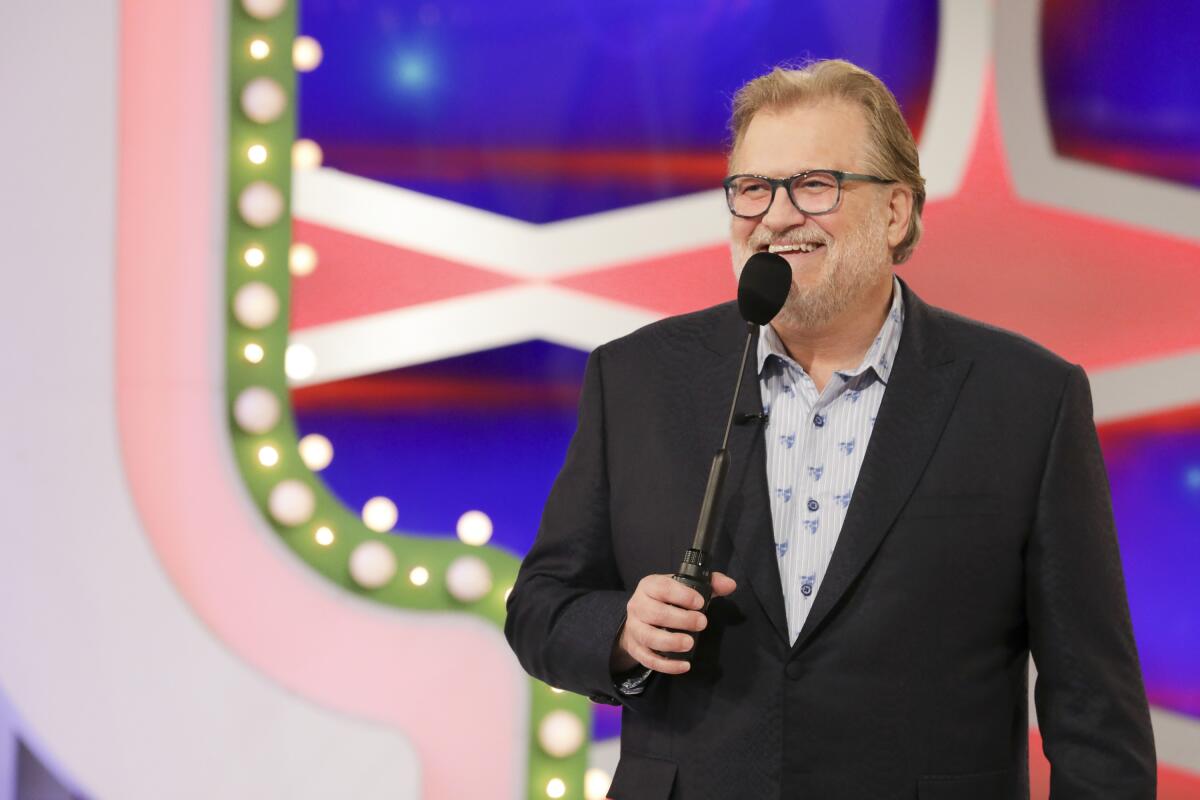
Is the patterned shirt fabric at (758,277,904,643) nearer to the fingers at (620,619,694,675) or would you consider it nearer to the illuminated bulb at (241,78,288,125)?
the fingers at (620,619,694,675)

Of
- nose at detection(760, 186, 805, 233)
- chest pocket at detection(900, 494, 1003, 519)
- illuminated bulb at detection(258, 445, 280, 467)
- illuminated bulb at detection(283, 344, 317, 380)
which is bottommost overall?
chest pocket at detection(900, 494, 1003, 519)

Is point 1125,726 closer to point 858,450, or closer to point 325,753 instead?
point 858,450

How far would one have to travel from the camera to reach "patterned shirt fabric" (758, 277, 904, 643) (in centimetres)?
168

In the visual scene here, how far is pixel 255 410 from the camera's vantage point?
2.54m

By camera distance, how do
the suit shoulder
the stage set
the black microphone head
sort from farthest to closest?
1. the stage set
2. the suit shoulder
3. the black microphone head

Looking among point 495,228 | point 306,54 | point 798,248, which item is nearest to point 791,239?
point 798,248

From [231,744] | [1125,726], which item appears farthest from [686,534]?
[231,744]

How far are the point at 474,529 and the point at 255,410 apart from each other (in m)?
0.48

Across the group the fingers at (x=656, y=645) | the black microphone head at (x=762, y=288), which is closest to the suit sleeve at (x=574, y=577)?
the fingers at (x=656, y=645)

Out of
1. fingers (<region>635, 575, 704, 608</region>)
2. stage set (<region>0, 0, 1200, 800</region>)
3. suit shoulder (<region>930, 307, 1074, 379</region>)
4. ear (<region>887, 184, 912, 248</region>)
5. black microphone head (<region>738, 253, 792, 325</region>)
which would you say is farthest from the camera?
stage set (<region>0, 0, 1200, 800</region>)

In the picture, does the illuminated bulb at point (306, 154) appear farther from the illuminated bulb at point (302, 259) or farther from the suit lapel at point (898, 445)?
the suit lapel at point (898, 445)

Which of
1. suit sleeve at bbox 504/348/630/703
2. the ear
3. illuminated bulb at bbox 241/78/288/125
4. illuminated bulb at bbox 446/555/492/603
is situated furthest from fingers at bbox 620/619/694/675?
illuminated bulb at bbox 241/78/288/125

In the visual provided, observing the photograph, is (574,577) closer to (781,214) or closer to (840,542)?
(840,542)

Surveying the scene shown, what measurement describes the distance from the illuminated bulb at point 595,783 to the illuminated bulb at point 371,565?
548mm
